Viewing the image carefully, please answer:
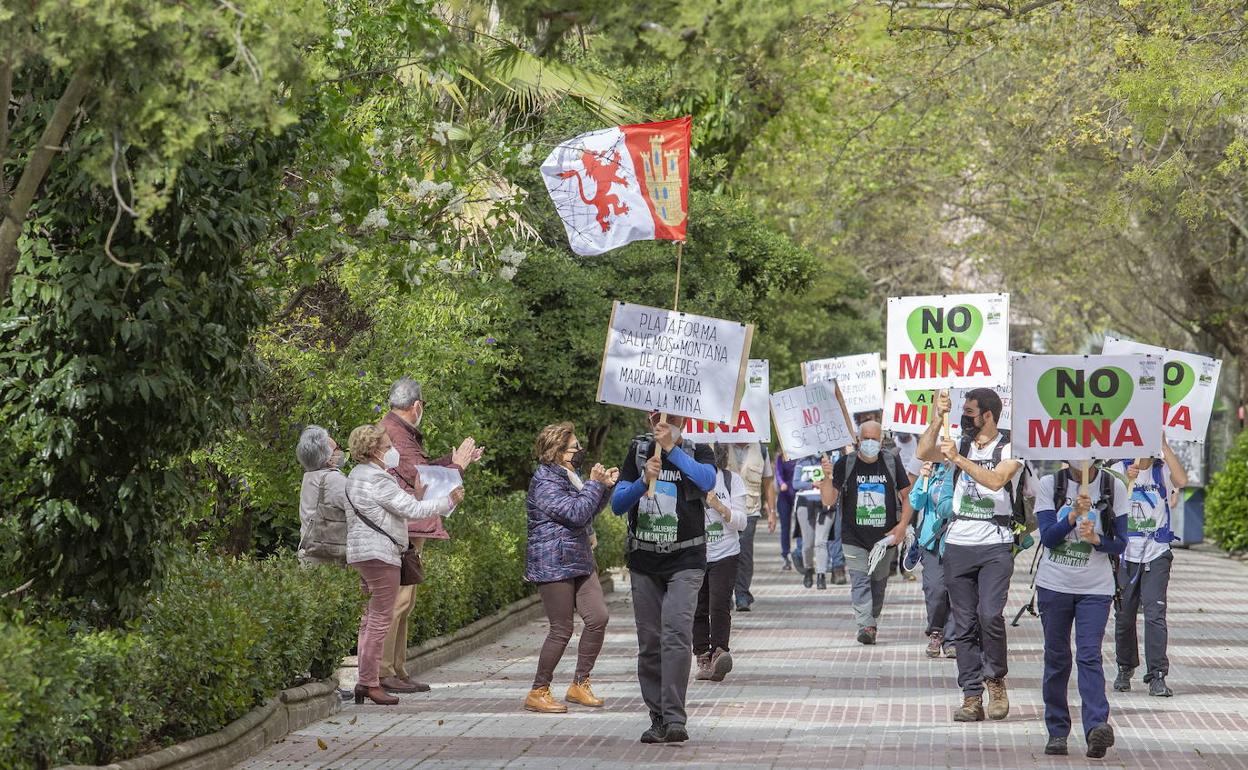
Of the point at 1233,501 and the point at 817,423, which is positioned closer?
the point at 817,423

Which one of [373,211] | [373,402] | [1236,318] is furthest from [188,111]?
[1236,318]

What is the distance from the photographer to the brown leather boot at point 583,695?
11.5 m

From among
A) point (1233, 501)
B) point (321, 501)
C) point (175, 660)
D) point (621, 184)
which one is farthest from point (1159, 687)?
point (1233, 501)

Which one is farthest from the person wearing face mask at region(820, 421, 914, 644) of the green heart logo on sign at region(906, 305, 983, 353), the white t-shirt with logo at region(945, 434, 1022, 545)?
the white t-shirt with logo at region(945, 434, 1022, 545)

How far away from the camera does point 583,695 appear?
11.6 meters

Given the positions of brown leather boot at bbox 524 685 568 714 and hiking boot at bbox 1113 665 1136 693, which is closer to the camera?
brown leather boot at bbox 524 685 568 714

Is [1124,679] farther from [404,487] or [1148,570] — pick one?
[404,487]

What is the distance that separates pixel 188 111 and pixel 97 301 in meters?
2.30

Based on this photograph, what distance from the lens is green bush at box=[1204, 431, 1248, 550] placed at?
104ft

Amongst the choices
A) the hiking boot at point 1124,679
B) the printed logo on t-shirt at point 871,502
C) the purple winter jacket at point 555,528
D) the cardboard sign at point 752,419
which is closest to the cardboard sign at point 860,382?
the cardboard sign at point 752,419

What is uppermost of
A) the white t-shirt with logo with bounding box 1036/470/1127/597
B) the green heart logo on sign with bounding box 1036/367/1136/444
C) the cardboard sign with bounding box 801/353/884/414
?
the cardboard sign with bounding box 801/353/884/414

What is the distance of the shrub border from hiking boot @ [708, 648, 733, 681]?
209 centimetres

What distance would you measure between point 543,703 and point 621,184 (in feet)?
15.8

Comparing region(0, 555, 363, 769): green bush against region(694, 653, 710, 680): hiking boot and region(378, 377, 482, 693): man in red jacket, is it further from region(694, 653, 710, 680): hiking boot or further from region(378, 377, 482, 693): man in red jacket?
region(694, 653, 710, 680): hiking boot
